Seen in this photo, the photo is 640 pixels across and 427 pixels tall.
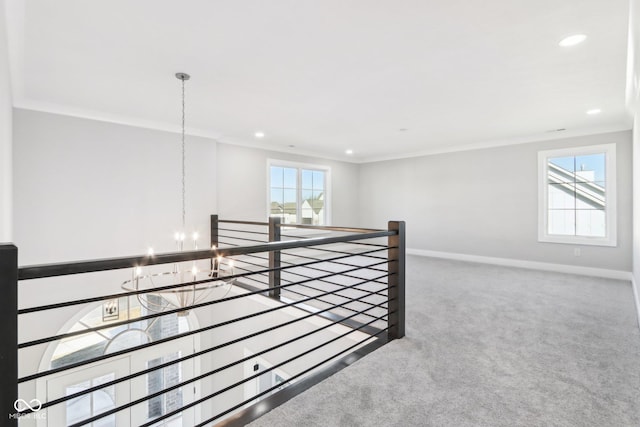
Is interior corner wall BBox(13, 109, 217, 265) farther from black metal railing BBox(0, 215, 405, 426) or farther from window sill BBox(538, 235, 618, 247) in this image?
window sill BBox(538, 235, 618, 247)

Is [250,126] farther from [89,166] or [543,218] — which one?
[543,218]

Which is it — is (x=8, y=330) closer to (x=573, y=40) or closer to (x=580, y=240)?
(x=573, y=40)

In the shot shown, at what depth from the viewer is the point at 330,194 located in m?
7.14

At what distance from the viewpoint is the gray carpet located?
1.61 meters

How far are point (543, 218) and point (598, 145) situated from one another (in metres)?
1.29

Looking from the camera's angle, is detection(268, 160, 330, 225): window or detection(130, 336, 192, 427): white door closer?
detection(130, 336, 192, 427): white door

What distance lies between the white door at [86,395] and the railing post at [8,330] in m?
3.85

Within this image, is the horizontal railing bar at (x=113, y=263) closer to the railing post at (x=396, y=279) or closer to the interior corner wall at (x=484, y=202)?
the railing post at (x=396, y=279)

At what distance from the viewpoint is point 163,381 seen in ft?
16.7

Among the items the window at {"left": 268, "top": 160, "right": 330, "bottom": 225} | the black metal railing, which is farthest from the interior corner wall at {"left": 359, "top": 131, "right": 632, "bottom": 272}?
the black metal railing

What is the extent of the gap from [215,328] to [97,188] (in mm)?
2361

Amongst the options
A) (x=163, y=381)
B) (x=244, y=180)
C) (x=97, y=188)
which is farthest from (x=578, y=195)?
(x=163, y=381)

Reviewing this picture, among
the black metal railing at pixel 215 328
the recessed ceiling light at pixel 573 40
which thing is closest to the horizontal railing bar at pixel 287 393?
the black metal railing at pixel 215 328

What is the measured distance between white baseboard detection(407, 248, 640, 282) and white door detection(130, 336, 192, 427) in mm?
4907
